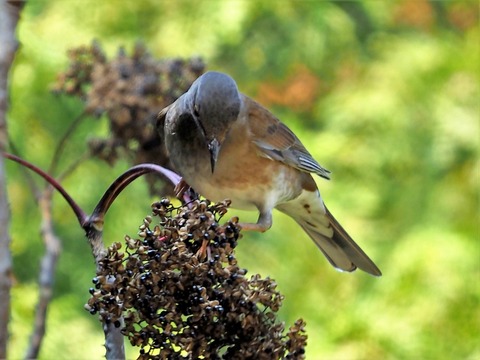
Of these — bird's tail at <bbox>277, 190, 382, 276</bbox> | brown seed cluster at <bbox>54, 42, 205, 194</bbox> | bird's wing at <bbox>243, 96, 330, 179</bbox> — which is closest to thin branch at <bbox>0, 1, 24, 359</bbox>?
bird's wing at <bbox>243, 96, 330, 179</bbox>

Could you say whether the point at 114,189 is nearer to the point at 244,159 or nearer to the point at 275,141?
the point at 244,159

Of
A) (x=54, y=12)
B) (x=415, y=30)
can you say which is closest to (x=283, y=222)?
(x=54, y=12)

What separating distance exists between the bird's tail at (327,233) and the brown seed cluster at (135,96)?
0.56m

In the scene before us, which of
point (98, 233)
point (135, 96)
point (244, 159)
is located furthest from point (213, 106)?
point (98, 233)

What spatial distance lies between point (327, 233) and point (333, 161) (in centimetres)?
268

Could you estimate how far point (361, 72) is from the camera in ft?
24.4

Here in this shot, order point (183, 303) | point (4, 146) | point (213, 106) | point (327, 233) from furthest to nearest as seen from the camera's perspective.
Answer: point (327, 233) → point (213, 106) → point (183, 303) → point (4, 146)

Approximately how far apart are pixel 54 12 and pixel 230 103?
3.34 metres

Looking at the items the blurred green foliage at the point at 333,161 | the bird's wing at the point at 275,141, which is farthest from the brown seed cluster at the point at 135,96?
the blurred green foliage at the point at 333,161

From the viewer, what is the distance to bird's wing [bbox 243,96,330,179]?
3521mm

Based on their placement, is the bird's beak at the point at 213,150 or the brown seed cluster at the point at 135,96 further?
the brown seed cluster at the point at 135,96

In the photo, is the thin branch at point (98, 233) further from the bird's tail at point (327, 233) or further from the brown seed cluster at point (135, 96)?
the bird's tail at point (327, 233)

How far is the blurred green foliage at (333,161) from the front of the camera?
561 centimetres

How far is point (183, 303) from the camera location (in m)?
2.08
